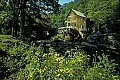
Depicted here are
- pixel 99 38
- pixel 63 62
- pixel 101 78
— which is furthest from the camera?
pixel 99 38

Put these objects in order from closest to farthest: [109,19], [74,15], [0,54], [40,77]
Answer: [40,77], [0,54], [109,19], [74,15]

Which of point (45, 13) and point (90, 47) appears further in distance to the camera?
point (45, 13)

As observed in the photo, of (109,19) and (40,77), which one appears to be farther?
(109,19)

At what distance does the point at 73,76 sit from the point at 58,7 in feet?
63.4

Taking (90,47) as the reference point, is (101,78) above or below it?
above

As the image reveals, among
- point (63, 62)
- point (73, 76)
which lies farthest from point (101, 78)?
point (63, 62)

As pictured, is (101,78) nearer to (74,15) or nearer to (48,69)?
(48,69)

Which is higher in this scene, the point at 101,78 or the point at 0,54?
the point at 101,78

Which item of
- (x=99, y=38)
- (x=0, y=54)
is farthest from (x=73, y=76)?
(x=99, y=38)

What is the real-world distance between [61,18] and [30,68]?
118m

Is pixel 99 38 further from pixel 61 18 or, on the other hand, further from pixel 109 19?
pixel 61 18

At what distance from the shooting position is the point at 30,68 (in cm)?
566

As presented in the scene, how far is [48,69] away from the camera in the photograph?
5609 millimetres

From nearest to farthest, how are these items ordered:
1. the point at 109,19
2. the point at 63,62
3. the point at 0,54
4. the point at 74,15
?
the point at 63,62 → the point at 0,54 → the point at 109,19 → the point at 74,15
